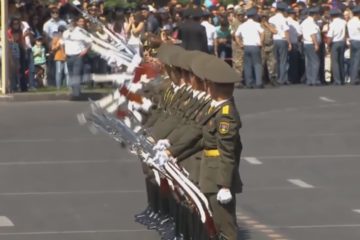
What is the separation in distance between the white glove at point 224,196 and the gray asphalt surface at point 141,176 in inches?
101

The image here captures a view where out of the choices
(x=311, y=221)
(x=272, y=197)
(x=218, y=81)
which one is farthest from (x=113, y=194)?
(x=218, y=81)

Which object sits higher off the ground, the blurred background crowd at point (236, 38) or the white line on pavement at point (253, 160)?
the blurred background crowd at point (236, 38)

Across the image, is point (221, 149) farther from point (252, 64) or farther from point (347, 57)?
point (347, 57)

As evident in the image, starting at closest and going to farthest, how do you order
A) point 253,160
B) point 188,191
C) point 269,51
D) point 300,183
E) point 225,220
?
1. point 225,220
2. point 188,191
3. point 300,183
4. point 253,160
5. point 269,51

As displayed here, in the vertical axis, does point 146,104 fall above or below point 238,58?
above

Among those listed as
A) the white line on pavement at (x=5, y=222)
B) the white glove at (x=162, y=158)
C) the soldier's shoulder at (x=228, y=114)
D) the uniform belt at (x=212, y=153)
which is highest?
the soldier's shoulder at (x=228, y=114)

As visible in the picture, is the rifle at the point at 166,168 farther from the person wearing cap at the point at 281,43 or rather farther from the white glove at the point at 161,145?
the person wearing cap at the point at 281,43

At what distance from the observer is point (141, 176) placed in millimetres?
19047

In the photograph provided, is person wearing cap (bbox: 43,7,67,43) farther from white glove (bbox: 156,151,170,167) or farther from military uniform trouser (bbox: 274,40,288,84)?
white glove (bbox: 156,151,170,167)

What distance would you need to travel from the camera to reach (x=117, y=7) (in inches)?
1298

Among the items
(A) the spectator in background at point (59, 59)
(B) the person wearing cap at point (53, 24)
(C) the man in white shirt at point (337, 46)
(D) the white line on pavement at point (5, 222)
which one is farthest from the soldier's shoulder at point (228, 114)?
(C) the man in white shirt at point (337, 46)

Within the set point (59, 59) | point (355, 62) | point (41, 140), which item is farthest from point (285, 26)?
point (41, 140)

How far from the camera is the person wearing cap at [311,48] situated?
32.5m

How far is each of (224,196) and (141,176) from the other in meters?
7.34
